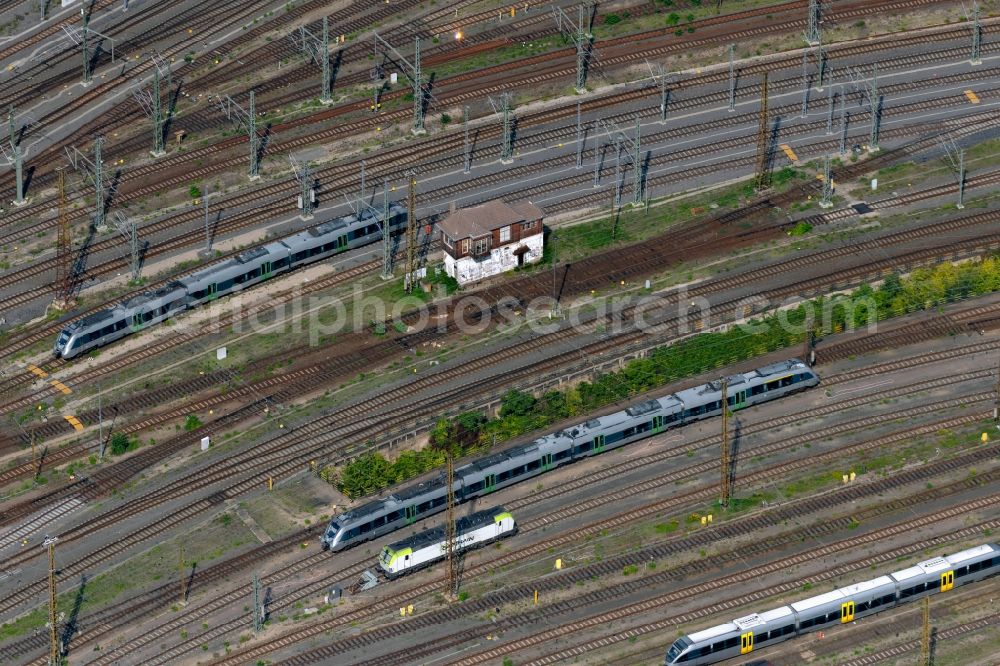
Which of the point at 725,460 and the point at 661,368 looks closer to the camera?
the point at 725,460

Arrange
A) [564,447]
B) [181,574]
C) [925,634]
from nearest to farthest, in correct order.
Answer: [925,634], [181,574], [564,447]

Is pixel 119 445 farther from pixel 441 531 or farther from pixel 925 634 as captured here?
pixel 925 634

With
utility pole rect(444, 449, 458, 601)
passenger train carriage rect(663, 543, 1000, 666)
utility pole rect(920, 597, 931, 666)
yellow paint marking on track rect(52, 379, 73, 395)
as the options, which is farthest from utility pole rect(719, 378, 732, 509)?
yellow paint marking on track rect(52, 379, 73, 395)

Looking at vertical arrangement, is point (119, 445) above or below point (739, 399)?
above

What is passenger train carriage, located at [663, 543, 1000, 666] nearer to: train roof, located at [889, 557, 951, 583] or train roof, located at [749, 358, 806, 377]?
train roof, located at [889, 557, 951, 583]

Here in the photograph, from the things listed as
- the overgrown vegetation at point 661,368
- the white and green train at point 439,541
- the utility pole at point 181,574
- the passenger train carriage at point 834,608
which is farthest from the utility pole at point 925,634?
the utility pole at point 181,574

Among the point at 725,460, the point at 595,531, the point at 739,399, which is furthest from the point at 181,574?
the point at 739,399
